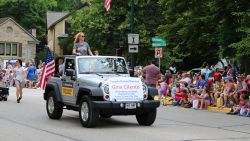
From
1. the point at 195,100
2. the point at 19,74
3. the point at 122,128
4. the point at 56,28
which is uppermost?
the point at 56,28

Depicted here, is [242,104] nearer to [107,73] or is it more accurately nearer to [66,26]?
[107,73]

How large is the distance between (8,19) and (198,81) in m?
56.1

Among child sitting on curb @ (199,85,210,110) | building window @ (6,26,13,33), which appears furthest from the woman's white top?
building window @ (6,26,13,33)

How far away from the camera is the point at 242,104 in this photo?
18.2 meters

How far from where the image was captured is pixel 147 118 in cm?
1405

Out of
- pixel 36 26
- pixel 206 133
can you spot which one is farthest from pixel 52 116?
pixel 36 26

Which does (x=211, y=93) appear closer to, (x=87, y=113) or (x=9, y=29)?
(x=87, y=113)

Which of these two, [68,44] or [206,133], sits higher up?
[68,44]

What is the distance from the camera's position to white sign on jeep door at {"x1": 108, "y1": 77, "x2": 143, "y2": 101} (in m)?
13.2

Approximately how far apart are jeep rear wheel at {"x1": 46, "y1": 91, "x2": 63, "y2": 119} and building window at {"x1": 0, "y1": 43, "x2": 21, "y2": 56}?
61927 mm

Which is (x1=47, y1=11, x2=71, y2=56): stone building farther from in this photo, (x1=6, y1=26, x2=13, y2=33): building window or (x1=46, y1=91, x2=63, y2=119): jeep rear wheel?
(x1=46, y1=91, x2=63, y2=119): jeep rear wheel

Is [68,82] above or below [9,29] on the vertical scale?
below

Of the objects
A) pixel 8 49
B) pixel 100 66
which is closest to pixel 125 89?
pixel 100 66

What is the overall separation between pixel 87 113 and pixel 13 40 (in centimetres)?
6551
